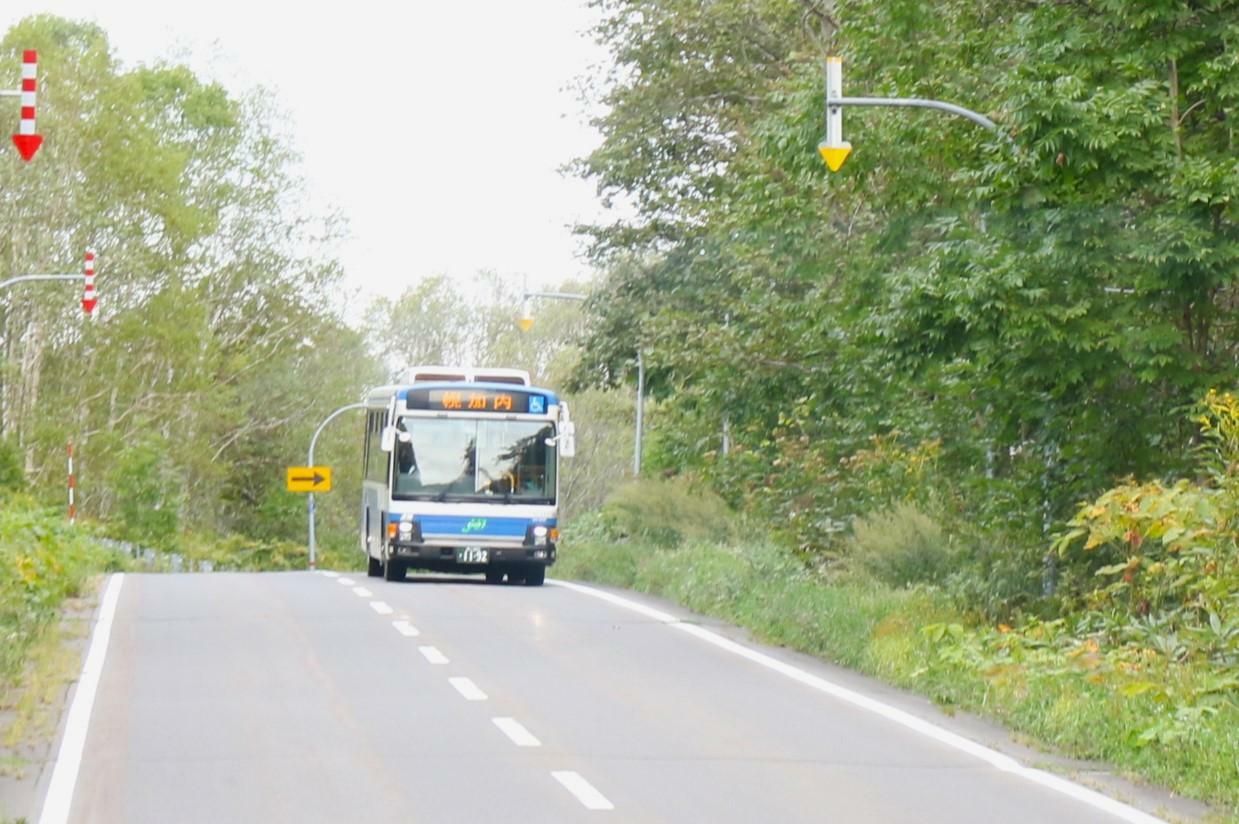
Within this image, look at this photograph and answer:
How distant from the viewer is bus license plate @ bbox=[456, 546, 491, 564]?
27.3m

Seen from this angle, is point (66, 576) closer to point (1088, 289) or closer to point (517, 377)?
point (517, 377)

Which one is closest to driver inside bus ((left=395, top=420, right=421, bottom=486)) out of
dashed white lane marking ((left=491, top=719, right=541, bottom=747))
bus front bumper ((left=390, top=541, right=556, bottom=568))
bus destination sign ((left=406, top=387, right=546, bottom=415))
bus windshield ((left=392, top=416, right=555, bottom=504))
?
bus windshield ((left=392, top=416, right=555, bottom=504))

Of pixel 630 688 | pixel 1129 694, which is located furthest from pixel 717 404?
pixel 1129 694

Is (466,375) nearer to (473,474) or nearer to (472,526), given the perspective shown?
(473,474)

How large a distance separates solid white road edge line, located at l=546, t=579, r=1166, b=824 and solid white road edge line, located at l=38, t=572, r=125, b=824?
16.0 feet

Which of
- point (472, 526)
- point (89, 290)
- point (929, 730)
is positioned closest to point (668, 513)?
point (472, 526)

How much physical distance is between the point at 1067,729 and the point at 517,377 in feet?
60.2

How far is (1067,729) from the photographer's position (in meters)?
11.6

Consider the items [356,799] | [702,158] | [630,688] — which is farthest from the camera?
[702,158]

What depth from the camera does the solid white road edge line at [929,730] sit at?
973 centimetres

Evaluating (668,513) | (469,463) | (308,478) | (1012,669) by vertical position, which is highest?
(308,478)

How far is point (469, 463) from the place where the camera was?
27578mm

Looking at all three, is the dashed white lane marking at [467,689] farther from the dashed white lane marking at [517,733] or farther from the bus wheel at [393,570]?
the bus wheel at [393,570]

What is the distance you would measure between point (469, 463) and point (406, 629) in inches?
360
